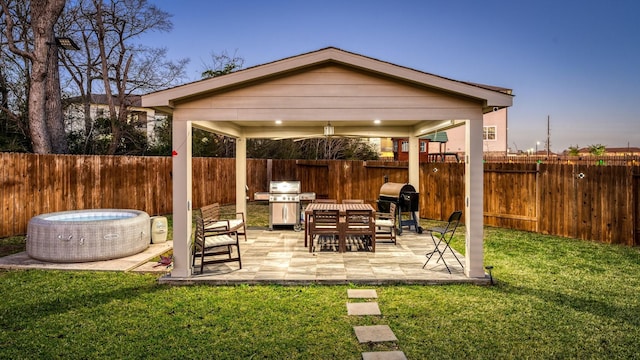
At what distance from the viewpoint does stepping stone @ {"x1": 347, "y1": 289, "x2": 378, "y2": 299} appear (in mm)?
5156

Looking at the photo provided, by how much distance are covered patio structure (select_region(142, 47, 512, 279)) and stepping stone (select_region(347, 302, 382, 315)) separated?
6.44 ft

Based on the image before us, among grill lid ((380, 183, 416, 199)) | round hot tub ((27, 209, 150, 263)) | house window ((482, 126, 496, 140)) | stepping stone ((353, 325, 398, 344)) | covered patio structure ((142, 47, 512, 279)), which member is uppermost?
house window ((482, 126, 496, 140))

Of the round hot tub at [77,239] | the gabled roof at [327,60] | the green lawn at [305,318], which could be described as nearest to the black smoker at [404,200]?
the green lawn at [305,318]

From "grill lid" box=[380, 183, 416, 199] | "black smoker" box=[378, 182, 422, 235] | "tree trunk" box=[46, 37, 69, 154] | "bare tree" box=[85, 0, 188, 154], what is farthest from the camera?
"bare tree" box=[85, 0, 188, 154]

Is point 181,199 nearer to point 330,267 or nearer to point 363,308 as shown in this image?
point 330,267

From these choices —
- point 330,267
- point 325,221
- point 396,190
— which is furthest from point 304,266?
point 396,190

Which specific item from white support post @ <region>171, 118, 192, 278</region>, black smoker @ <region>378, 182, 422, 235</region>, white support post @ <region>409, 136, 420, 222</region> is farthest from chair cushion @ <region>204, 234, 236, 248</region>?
white support post @ <region>409, 136, 420, 222</region>

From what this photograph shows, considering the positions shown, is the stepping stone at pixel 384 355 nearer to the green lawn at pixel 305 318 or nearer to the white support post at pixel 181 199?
the green lawn at pixel 305 318

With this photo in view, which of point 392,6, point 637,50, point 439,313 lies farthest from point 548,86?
point 439,313

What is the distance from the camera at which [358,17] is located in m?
18.0

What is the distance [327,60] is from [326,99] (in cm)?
58

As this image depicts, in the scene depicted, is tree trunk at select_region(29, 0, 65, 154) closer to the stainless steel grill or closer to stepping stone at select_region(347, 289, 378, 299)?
the stainless steel grill

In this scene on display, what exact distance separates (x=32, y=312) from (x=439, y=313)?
482cm

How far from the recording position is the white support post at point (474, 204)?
5867 mm
